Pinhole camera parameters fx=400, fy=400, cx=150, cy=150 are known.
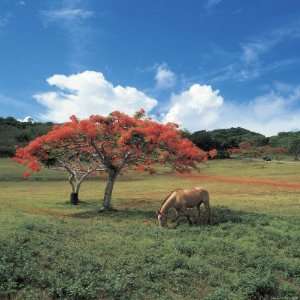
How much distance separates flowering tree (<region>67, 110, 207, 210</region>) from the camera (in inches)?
1048

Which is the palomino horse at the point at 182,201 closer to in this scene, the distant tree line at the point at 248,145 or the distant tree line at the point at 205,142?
the distant tree line at the point at 205,142

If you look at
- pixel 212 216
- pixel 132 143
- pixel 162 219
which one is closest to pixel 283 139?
pixel 132 143

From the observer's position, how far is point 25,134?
401 feet

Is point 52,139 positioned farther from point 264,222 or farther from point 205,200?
point 264,222

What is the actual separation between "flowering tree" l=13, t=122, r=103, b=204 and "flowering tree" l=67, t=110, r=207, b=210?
85 cm

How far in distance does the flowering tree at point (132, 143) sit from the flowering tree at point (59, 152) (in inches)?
33.4

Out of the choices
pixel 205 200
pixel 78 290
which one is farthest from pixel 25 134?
pixel 78 290

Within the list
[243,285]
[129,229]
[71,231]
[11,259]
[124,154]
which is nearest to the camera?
[243,285]

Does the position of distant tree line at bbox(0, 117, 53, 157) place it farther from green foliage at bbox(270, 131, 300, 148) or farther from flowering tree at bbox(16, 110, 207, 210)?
green foliage at bbox(270, 131, 300, 148)

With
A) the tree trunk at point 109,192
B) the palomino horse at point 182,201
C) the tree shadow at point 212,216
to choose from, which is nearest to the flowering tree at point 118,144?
the tree trunk at point 109,192

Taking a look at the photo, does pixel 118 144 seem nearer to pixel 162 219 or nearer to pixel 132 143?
pixel 132 143

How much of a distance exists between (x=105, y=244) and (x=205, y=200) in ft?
27.7

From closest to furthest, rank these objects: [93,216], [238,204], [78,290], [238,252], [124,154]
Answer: [78,290] < [238,252] < [93,216] < [124,154] < [238,204]

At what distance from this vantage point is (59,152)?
101ft
